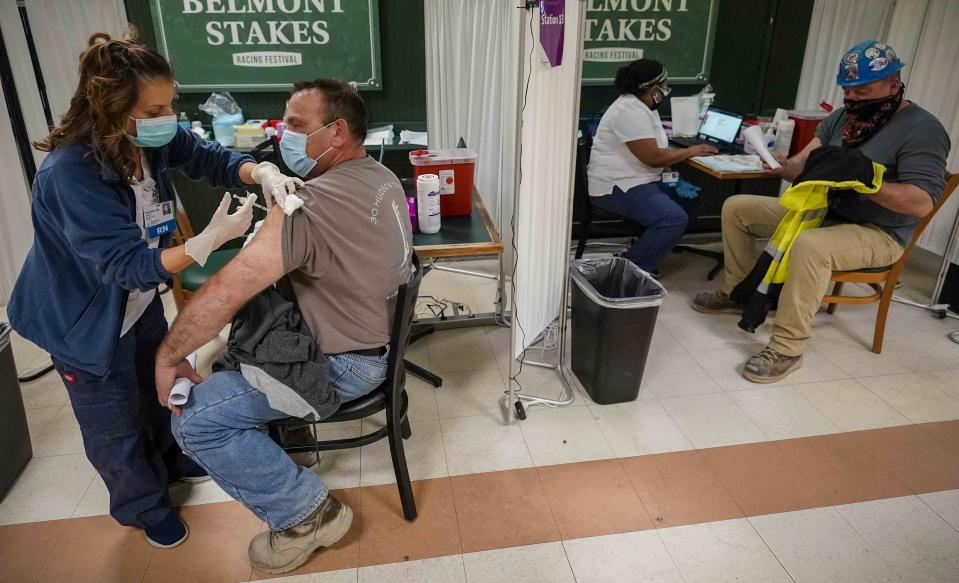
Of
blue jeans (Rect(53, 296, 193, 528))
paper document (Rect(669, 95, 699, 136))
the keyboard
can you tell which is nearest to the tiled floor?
blue jeans (Rect(53, 296, 193, 528))

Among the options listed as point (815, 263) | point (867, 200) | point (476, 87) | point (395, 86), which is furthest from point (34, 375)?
point (867, 200)

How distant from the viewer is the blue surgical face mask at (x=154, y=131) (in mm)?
1504

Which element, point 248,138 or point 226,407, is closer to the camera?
point 226,407

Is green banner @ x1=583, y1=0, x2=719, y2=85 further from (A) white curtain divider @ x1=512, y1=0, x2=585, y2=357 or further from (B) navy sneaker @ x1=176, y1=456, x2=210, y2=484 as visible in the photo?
(B) navy sneaker @ x1=176, y1=456, x2=210, y2=484

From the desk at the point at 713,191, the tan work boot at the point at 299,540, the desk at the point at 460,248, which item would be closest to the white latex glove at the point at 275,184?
the desk at the point at 460,248

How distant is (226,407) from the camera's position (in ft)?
5.16

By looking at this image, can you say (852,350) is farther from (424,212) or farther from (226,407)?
(226,407)

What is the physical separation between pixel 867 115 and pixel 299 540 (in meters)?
2.76

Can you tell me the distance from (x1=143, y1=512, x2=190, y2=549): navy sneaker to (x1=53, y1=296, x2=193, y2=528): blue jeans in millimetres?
20

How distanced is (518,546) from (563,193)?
1.27 meters

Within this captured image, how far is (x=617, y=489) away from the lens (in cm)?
206

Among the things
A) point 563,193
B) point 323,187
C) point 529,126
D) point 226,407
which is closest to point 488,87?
point 563,193

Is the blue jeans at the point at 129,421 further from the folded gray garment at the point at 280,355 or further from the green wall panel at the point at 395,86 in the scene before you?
the green wall panel at the point at 395,86

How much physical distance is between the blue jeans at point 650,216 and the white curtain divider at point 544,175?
0.98m
